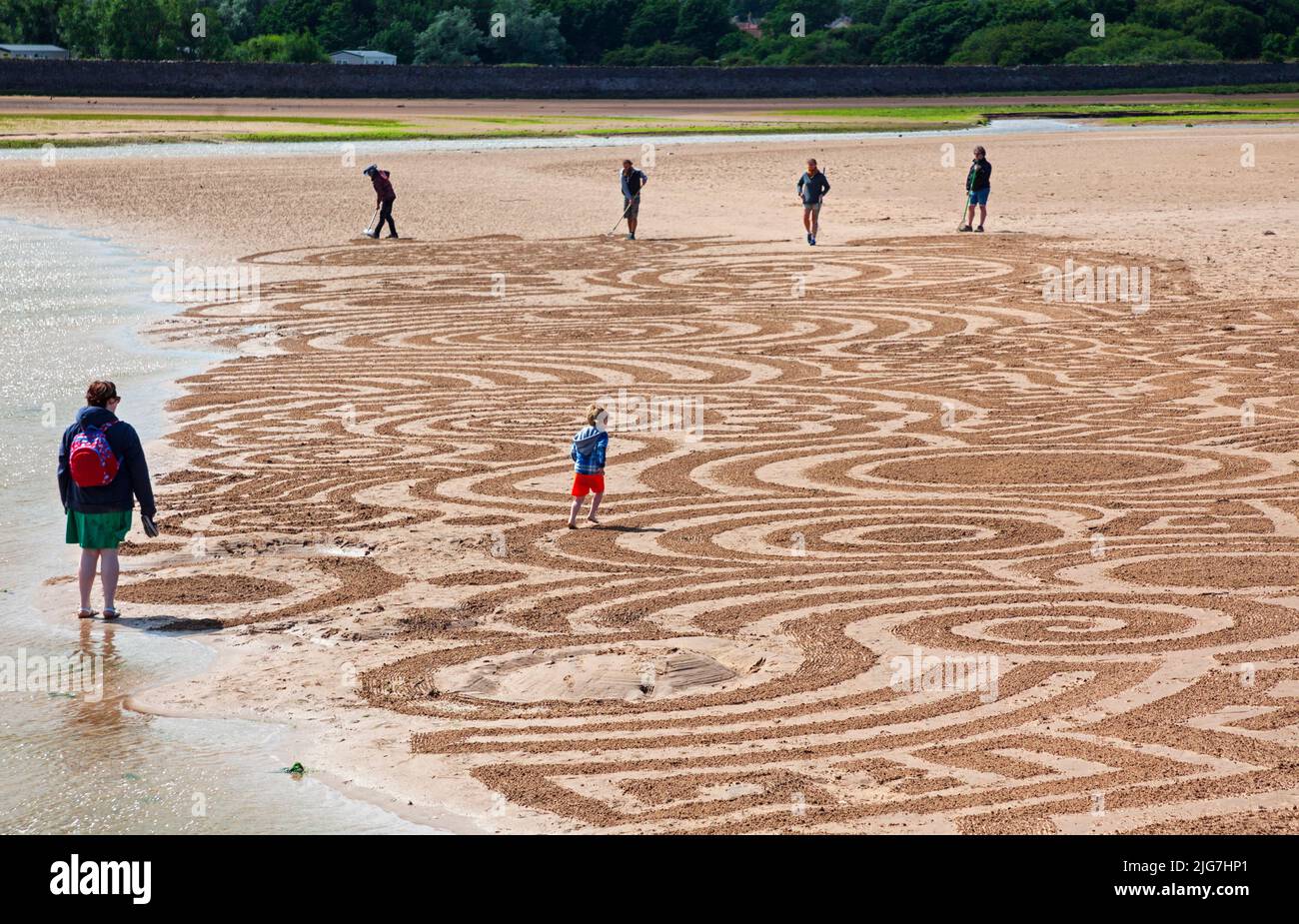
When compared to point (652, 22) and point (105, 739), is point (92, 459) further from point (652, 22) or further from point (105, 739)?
point (652, 22)

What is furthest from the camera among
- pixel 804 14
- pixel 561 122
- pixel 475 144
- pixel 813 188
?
pixel 804 14

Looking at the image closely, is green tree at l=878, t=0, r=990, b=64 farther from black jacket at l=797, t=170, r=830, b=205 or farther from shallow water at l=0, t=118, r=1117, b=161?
black jacket at l=797, t=170, r=830, b=205

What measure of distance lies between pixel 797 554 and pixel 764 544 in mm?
335

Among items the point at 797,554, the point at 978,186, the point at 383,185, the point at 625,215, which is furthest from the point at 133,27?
the point at 797,554

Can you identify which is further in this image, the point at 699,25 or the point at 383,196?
the point at 699,25

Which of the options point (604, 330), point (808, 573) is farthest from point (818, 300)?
point (808, 573)

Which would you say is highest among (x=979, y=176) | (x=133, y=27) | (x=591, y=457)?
(x=133, y=27)

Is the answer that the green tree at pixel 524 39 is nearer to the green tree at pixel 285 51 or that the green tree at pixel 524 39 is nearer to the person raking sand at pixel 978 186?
the green tree at pixel 285 51

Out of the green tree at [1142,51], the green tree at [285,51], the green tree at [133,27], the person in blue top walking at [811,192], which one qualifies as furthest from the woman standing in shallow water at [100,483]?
the green tree at [1142,51]

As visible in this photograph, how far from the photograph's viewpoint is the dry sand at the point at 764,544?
7594 mm

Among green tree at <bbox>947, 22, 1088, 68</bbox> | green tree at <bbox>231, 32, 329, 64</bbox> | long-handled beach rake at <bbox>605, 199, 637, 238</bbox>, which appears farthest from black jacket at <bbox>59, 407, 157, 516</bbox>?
green tree at <bbox>947, 22, 1088, 68</bbox>

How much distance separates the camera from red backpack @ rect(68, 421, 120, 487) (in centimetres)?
992

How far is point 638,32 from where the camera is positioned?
351 feet

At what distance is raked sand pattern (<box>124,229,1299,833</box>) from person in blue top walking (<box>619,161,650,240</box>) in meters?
8.75
